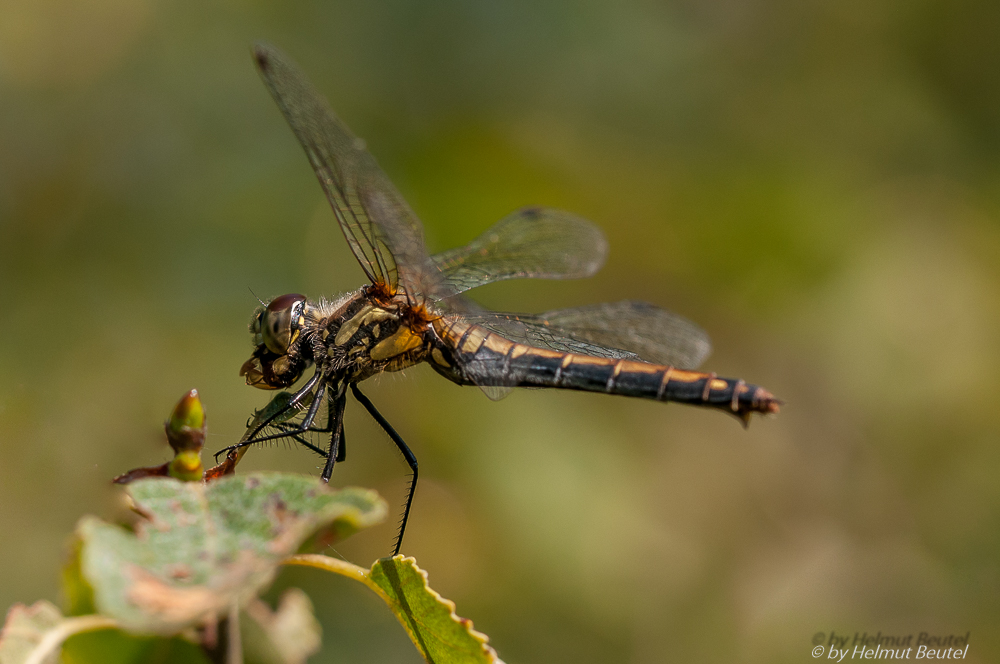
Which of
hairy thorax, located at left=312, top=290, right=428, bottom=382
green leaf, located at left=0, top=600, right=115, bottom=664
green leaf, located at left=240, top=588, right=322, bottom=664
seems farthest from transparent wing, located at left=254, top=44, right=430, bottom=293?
green leaf, located at left=0, top=600, right=115, bottom=664

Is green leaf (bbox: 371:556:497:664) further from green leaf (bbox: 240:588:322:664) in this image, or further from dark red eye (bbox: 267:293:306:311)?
dark red eye (bbox: 267:293:306:311)

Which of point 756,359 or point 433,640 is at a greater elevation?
point 756,359

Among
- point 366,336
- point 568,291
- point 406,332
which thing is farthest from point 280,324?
point 568,291

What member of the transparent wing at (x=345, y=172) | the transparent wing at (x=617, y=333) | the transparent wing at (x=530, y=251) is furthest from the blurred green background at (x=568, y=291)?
the transparent wing at (x=345, y=172)

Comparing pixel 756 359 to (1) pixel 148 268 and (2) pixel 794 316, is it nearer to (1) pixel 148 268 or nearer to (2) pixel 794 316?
(2) pixel 794 316

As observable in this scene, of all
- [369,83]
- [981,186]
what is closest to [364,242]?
[369,83]

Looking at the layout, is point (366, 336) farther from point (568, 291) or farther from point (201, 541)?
point (568, 291)
